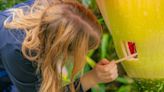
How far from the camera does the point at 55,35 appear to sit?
4.66 feet

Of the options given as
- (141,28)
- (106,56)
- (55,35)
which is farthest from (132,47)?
(106,56)

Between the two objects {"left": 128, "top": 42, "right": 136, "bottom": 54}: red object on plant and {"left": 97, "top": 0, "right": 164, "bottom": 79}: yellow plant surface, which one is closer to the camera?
{"left": 97, "top": 0, "right": 164, "bottom": 79}: yellow plant surface

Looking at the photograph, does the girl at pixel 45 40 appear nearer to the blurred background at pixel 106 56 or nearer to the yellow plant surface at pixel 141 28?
the yellow plant surface at pixel 141 28

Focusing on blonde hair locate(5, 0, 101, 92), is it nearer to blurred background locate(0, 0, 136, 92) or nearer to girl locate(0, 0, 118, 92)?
girl locate(0, 0, 118, 92)

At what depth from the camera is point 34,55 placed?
147cm

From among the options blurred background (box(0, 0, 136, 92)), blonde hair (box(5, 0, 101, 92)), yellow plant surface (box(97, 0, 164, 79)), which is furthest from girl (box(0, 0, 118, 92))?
blurred background (box(0, 0, 136, 92))

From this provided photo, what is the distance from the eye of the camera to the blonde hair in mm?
1412

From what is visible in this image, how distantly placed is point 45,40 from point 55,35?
1.7 inches

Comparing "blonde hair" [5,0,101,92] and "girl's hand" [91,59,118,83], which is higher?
"blonde hair" [5,0,101,92]

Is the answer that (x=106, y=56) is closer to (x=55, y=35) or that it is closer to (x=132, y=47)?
(x=132, y=47)

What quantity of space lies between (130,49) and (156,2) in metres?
0.25

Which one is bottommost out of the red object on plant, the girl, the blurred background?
the blurred background

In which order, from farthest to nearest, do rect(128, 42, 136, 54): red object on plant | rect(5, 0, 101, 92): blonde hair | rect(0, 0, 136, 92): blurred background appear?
rect(0, 0, 136, 92): blurred background
rect(128, 42, 136, 54): red object on plant
rect(5, 0, 101, 92): blonde hair

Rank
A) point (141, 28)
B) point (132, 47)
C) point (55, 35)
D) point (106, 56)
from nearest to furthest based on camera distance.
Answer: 1. point (55, 35)
2. point (141, 28)
3. point (132, 47)
4. point (106, 56)
